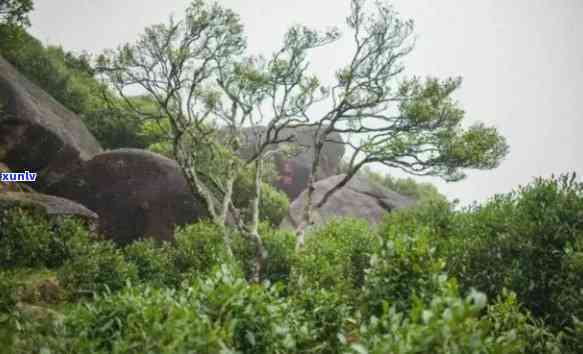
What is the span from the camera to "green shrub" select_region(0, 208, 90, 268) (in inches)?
573

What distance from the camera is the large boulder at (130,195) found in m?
22.2

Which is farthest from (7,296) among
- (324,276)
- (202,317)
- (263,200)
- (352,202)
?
(352,202)

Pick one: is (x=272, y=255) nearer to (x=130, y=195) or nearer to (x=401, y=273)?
(x=130, y=195)

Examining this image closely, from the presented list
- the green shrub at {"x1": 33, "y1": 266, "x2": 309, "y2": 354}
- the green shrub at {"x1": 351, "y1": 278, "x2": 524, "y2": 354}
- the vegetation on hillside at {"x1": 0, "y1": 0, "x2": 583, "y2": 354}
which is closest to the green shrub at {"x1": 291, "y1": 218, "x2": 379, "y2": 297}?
the vegetation on hillside at {"x1": 0, "y1": 0, "x2": 583, "y2": 354}

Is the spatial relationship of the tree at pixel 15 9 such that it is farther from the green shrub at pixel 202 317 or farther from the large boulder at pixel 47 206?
the green shrub at pixel 202 317

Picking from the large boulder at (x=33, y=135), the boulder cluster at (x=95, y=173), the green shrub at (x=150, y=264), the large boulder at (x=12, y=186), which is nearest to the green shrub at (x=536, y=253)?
the green shrub at (x=150, y=264)

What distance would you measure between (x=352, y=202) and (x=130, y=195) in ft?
47.2

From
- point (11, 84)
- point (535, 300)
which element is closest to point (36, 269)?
point (11, 84)

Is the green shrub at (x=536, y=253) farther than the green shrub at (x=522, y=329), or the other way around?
the green shrub at (x=536, y=253)

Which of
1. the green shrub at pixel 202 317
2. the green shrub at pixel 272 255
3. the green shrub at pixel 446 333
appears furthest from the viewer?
the green shrub at pixel 272 255

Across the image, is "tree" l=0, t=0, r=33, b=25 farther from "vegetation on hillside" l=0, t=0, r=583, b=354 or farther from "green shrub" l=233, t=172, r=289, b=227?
"green shrub" l=233, t=172, r=289, b=227

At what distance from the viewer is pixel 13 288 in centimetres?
1145

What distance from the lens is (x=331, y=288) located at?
10.9 m

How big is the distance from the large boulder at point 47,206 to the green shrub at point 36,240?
0.24 meters
